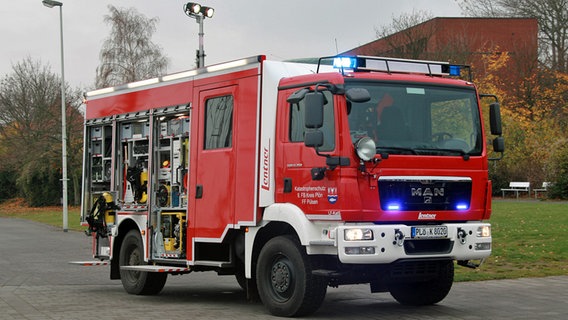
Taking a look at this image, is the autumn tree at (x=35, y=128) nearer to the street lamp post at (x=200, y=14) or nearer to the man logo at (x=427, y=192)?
the street lamp post at (x=200, y=14)

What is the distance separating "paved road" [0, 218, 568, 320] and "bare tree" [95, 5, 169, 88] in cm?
4313

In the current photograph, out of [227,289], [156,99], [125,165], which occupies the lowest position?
[227,289]

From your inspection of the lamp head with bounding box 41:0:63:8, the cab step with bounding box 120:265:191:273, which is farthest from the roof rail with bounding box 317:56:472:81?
the lamp head with bounding box 41:0:63:8

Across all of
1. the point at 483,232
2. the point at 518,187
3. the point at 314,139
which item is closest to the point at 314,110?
the point at 314,139

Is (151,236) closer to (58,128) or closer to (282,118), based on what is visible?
(282,118)

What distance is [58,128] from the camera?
5353 centimetres

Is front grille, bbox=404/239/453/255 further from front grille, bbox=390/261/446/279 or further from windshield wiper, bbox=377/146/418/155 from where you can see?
windshield wiper, bbox=377/146/418/155

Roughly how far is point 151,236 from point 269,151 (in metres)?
3.05

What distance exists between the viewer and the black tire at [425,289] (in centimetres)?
1095

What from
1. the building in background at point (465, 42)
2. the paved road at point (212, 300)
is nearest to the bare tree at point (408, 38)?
the building in background at point (465, 42)

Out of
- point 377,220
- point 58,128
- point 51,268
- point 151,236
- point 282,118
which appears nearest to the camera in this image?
point 377,220

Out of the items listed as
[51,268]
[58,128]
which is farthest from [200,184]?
[58,128]

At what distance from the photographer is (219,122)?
11.4 meters

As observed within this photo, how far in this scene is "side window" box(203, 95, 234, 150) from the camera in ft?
36.8
